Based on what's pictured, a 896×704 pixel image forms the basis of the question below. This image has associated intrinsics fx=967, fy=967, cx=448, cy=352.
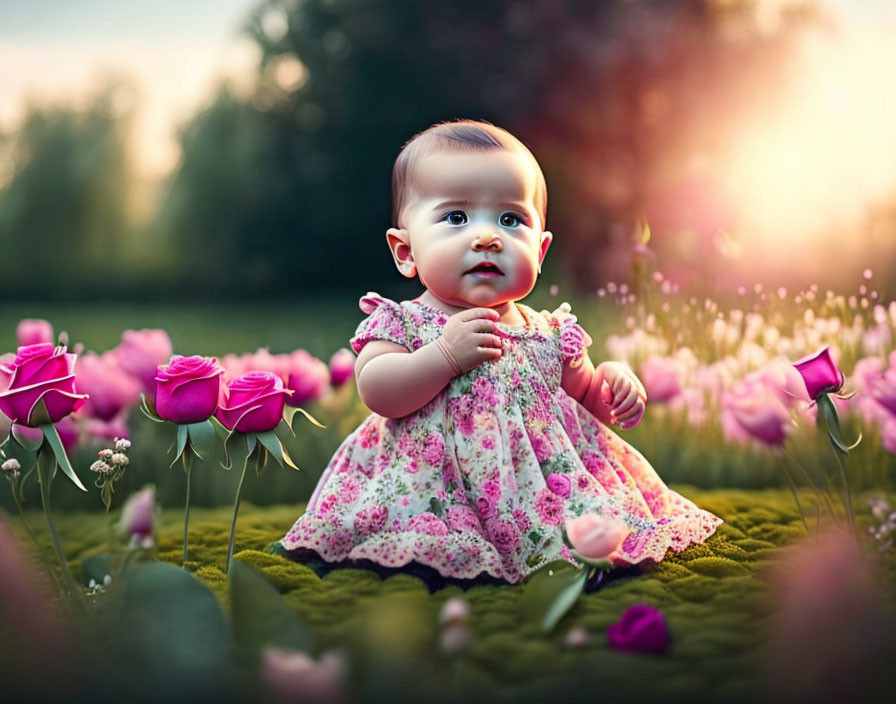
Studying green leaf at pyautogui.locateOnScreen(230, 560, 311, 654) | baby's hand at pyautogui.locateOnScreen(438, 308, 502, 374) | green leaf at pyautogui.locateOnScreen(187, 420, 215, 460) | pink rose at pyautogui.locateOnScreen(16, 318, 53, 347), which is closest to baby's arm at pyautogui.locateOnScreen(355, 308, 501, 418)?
baby's hand at pyautogui.locateOnScreen(438, 308, 502, 374)

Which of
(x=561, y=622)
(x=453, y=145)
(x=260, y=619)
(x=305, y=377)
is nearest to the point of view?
(x=260, y=619)

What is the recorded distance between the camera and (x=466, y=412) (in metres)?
1.96

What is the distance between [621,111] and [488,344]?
5318 millimetres

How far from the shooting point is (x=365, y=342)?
2010 mm

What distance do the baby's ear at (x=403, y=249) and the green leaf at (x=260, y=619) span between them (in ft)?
3.15

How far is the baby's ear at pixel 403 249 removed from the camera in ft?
6.77

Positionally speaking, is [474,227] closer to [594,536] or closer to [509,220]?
[509,220]

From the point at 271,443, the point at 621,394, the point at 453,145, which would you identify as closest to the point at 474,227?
the point at 453,145

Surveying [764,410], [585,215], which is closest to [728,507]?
[764,410]

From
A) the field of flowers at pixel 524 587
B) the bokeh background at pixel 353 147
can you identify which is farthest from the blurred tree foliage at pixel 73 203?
the field of flowers at pixel 524 587

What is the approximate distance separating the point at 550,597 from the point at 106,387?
141 cm

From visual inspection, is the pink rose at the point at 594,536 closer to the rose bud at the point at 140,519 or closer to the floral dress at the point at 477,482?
the floral dress at the point at 477,482

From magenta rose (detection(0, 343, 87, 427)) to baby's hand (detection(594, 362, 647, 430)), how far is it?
3.59 feet

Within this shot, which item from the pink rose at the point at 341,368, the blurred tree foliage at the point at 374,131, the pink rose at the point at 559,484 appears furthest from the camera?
the blurred tree foliage at the point at 374,131
